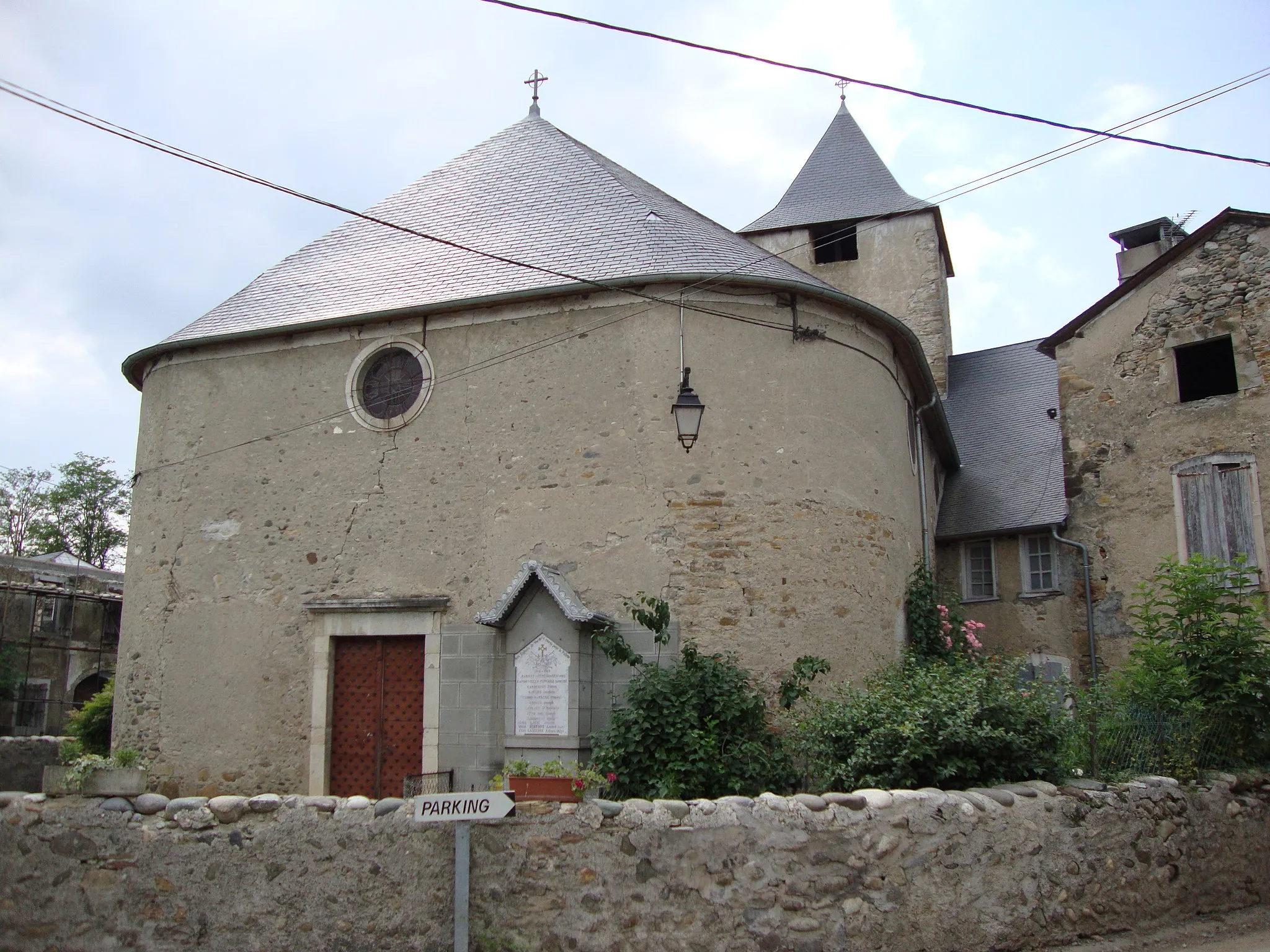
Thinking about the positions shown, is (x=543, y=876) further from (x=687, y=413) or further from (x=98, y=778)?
(x=687, y=413)

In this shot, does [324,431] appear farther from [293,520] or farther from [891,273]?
[891,273]

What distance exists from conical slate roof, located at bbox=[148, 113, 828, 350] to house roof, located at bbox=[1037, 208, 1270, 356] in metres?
4.71

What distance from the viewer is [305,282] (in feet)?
41.6

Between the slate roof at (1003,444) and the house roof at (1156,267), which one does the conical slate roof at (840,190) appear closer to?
the slate roof at (1003,444)

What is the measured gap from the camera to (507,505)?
34.4 feet

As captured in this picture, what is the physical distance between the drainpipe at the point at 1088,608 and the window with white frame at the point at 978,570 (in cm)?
139

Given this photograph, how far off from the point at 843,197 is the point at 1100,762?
1572 cm

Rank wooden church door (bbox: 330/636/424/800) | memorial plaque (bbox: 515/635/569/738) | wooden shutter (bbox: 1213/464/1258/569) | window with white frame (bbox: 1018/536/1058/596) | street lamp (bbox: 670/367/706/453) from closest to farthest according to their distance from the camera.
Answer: memorial plaque (bbox: 515/635/569/738) < street lamp (bbox: 670/367/706/453) < wooden church door (bbox: 330/636/424/800) < wooden shutter (bbox: 1213/464/1258/569) < window with white frame (bbox: 1018/536/1058/596)

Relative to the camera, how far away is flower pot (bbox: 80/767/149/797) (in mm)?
6191

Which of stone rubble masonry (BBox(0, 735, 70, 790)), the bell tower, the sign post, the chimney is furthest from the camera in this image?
the bell tower

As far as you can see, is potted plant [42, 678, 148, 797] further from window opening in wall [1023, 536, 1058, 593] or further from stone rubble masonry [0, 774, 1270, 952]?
window opening in wall [1023, 536, 1058, 593]

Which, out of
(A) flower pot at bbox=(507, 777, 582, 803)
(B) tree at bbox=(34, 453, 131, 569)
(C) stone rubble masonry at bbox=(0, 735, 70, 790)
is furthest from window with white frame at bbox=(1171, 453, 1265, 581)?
(B) tree at bbox=(34, 453, 131, 569)

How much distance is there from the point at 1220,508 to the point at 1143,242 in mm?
7872

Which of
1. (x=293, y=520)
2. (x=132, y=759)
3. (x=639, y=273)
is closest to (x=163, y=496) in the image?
(x=293, y=520)
